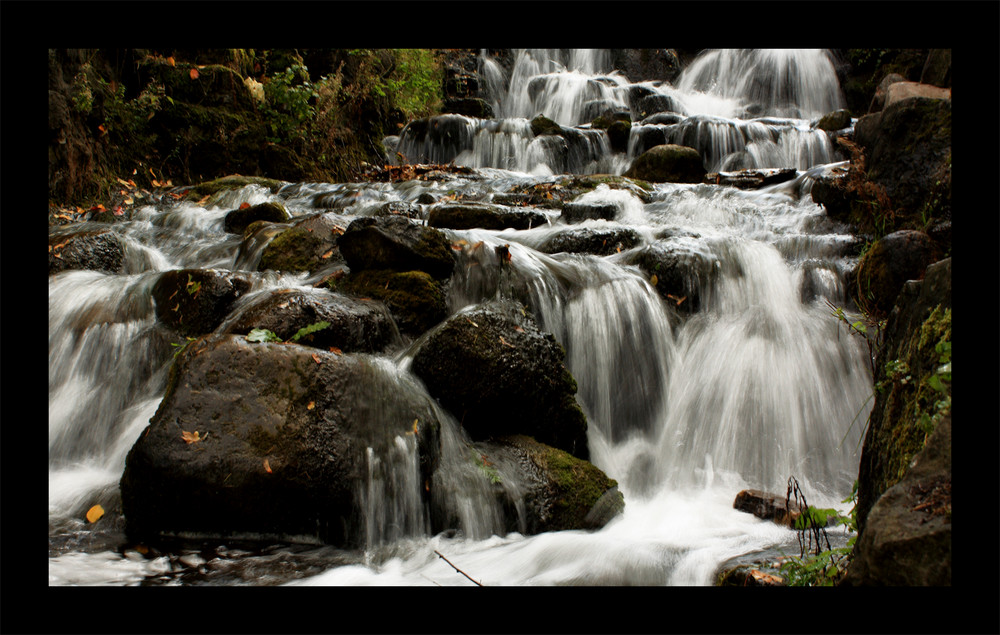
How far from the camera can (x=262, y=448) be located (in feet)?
9.98

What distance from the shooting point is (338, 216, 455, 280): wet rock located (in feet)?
16.2

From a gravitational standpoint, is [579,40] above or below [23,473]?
above

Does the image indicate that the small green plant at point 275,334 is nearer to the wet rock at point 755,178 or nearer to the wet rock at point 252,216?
the wet rock at point 252,216

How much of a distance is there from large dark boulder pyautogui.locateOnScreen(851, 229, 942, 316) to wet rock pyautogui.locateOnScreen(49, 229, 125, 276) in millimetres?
7778

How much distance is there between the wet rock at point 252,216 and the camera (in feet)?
24.7

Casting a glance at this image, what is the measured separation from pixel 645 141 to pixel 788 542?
1271 cm

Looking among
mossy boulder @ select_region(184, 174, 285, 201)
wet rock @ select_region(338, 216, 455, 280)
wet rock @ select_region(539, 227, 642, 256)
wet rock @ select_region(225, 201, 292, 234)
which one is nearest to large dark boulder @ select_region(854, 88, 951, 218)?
wet rock @ select_region(539, 227, 642, 256)

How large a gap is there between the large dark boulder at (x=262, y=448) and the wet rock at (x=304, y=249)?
226 cm

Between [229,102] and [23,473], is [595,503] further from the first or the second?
[229,102]

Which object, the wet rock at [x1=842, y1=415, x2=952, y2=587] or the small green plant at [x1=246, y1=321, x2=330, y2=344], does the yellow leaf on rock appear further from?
the wet rock at [x1=842, y1=415, x2=952, y2=587]

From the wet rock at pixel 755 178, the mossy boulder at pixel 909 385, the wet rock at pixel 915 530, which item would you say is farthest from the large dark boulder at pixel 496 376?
the wet rock at pixel 755 178

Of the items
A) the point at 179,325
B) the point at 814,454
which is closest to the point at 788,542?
the point at 814,454

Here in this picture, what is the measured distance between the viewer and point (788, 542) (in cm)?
310

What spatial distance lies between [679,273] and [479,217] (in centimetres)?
281
